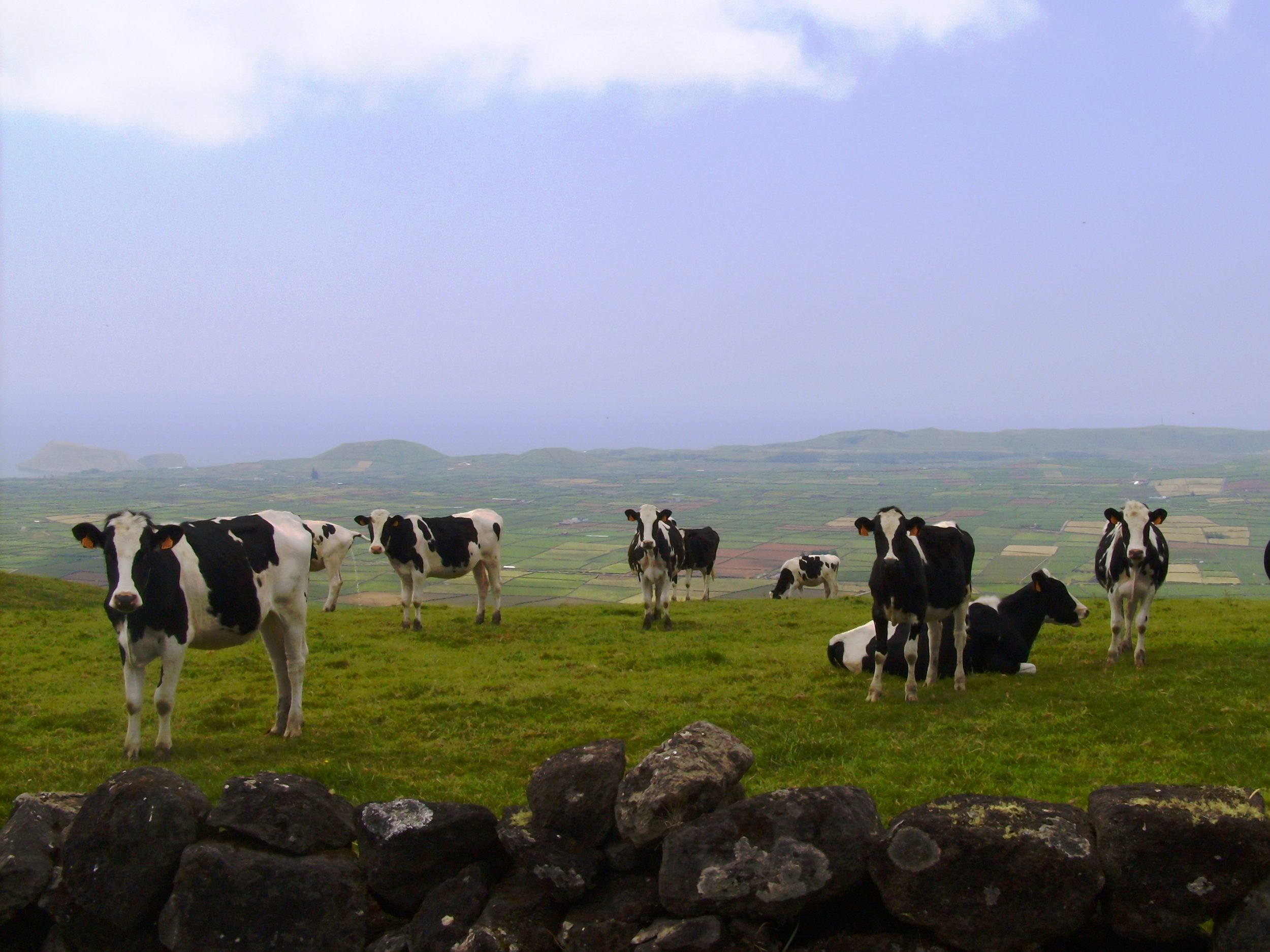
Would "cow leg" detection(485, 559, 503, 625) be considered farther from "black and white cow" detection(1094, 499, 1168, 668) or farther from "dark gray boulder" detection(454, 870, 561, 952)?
"dark gray boulder" detection(454, 870, 561, 952)

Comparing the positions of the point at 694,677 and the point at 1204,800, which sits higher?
the point at 1204,800

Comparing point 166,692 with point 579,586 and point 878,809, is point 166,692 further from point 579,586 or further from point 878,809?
point 579,586

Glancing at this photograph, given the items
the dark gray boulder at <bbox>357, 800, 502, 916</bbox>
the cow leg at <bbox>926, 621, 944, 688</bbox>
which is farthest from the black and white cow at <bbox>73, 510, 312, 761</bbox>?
the cow leg at <bbox>926, 621, 944, 688</bbox>

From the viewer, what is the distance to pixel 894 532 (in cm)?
1245

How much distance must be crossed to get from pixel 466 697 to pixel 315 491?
423 ft

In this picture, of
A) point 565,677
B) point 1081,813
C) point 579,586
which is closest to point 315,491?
point 579,586

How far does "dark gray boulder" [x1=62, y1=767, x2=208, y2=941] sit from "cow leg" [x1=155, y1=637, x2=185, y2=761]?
3450 mm

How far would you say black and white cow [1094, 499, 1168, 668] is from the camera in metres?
13.9

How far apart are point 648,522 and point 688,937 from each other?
1544cm

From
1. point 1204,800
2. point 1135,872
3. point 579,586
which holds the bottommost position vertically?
point 579,586

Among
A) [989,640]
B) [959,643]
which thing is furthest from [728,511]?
[959,643]

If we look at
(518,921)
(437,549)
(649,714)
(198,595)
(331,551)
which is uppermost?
(198,595)

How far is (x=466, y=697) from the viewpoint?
12781 mm

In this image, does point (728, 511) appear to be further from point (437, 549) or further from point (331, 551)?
point (437, 549)
